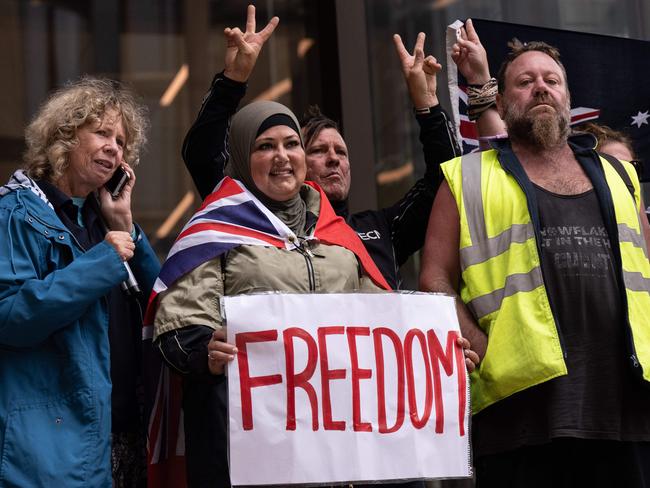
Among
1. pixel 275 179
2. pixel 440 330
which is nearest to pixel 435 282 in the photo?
pixel 440 330

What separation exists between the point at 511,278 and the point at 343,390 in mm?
735

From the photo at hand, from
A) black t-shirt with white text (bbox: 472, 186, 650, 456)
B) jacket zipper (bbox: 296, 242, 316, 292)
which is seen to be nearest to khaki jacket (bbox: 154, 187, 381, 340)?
jacket zipper (bbox: 296, 242, 316, 292)

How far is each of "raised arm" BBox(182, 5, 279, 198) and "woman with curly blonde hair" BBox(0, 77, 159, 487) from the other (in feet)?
0.87

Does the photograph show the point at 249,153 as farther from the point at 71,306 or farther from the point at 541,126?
the point at 541,126

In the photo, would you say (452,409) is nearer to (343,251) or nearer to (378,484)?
(378,484)

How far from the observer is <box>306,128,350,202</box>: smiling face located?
178 inches

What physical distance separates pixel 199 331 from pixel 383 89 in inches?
130

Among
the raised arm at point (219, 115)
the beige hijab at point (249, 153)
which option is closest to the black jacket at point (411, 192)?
the raised arm at point (219, 115)

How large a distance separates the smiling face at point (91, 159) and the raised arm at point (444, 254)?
114cm

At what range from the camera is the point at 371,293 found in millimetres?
3521

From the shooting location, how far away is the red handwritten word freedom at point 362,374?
3359 mm

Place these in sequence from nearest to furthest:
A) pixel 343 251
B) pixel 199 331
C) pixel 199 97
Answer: pixel 199 331
pixel 343 251
pixel 199 97

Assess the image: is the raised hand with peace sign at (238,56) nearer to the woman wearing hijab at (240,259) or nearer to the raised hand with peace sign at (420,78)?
the woman wearing hijab at (240,259)

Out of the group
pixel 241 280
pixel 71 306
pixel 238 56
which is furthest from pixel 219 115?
pixel 71 306
